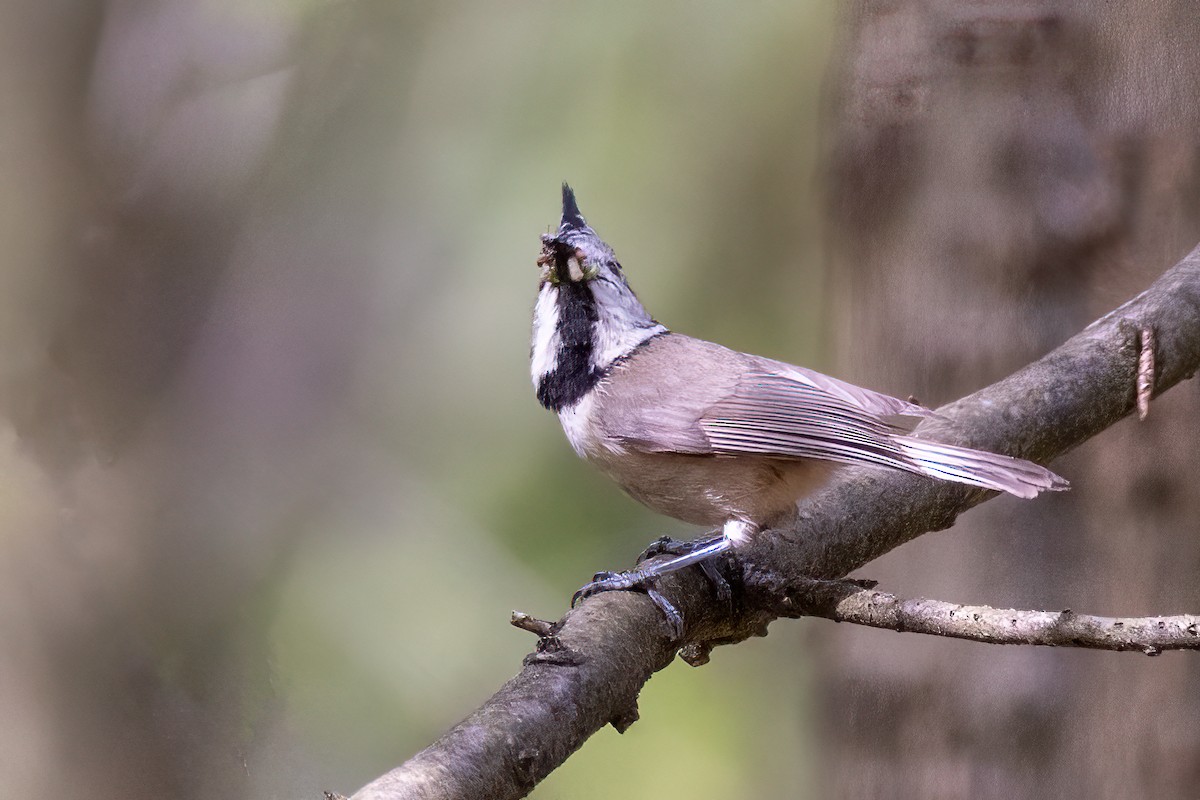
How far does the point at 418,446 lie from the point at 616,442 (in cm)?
77

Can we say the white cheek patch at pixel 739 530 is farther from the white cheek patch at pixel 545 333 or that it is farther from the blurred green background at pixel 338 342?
the blurred green background at pixel 338 342

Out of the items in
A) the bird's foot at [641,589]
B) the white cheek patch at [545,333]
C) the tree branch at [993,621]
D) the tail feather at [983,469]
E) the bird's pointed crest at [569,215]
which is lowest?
the tree branch at [993,621]

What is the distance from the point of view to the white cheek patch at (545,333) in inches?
52.4

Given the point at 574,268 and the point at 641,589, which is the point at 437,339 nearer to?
the point at 574,268

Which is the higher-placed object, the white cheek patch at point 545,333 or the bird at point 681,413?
the white cheek patch at point 545,333

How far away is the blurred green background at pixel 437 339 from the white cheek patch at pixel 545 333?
499 mm

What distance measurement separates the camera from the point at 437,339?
1.93 metres

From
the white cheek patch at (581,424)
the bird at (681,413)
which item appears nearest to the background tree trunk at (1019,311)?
the bird at (681,413)

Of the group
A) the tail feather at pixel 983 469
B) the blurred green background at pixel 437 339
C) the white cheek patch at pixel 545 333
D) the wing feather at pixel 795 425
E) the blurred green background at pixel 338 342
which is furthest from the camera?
the blurred green background at pixel 338 342

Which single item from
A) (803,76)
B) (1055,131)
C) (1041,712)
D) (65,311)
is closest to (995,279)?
(1055,131)

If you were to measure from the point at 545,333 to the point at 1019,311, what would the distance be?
866mm

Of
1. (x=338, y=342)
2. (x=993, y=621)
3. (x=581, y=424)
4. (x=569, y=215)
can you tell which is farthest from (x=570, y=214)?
(x=338, y=342)

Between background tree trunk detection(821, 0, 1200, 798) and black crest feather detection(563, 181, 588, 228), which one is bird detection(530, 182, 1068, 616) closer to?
black crest feather detection(563, 181, 588, 228)

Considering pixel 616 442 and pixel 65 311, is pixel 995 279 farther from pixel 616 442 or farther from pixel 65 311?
pixel 65 311
